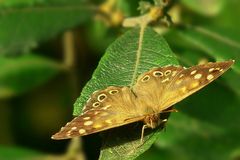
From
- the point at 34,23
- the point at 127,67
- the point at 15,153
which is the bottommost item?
the point at 15,153

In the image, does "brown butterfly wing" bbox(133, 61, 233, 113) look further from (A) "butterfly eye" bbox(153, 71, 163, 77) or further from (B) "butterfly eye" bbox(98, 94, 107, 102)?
(B) "butterfly eye" bbox(98, 94, 107, 102)

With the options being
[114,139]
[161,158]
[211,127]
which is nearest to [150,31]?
[114,139]

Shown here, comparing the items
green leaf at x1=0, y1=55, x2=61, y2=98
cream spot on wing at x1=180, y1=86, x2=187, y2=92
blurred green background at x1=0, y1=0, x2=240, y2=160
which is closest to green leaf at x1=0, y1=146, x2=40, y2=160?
blurred green background at x1=0, y1=0, x2=240, y2=160

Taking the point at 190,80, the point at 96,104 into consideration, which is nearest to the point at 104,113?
the point at 96,104

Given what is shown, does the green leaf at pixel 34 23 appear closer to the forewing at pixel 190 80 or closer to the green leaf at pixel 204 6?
the green leaf at pixel 204 6

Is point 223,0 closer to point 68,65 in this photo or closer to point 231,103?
point 231,103

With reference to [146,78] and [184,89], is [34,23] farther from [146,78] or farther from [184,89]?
[184,89]

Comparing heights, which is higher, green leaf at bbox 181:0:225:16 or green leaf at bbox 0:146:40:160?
green leaf at bbox 181:0:225:16

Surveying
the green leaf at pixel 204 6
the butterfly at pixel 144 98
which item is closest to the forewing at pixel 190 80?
the butterfly at pixel 144 98
